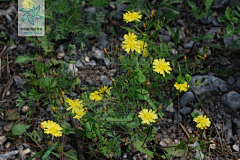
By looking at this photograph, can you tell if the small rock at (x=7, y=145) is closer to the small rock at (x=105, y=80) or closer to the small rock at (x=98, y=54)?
the small rock at (x=105, y=80)

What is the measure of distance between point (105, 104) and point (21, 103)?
918mm

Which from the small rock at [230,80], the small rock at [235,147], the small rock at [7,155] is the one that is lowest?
the small rock at [7,155]

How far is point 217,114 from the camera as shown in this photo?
2.81m

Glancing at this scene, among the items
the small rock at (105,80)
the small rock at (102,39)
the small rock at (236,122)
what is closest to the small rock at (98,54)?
the small rock at (102,39)

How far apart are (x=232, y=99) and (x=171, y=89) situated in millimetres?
646

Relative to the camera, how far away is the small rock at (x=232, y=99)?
282cm

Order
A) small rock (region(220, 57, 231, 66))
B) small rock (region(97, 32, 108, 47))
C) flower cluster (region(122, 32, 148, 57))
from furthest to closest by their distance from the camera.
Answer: small rock (region(97, 32, 108, 47)), small rock (region(220, 57, 231, 66)), flower cluster (region(122, 32, 148, 57))

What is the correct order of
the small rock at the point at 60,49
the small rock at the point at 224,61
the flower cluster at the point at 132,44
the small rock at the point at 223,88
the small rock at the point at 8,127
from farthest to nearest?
the small rock at the point at 60,49 < the small rock at the point at 224,61 < the small rock at the point at 223,88 < the small rock at the point at 8,127 < the flower cluster at the point at 132,44

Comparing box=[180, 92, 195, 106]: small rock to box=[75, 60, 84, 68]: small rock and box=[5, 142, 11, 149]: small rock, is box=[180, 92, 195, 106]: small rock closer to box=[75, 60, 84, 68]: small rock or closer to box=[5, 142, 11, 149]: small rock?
box=[75, 60, 84, 68]: small rock

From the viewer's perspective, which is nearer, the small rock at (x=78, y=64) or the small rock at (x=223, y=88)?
the small rock at (x=223, y=88)

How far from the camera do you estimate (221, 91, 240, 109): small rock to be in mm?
2816

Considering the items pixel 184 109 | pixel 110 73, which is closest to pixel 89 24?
pixel 110 73

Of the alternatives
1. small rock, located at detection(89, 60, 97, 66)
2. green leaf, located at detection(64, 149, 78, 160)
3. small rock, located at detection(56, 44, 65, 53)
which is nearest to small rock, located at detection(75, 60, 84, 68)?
small rock, located at detection(89, 60, 97, 66)

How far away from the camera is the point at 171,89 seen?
300 cm
